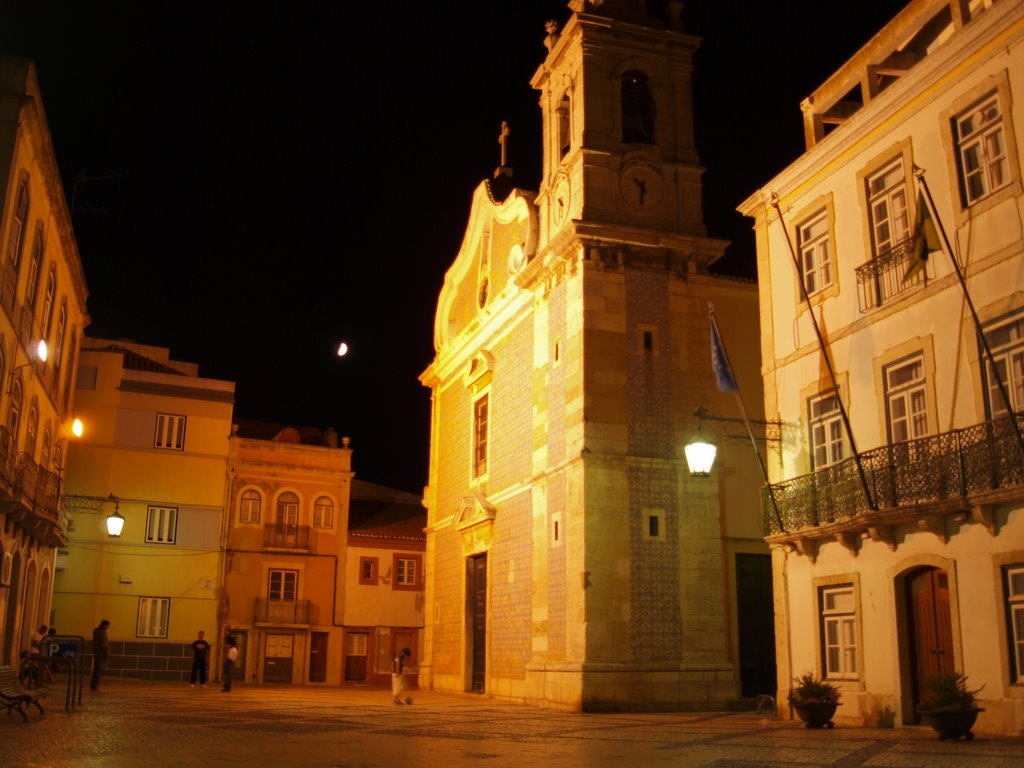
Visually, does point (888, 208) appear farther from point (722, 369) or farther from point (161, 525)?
point (161, 525)

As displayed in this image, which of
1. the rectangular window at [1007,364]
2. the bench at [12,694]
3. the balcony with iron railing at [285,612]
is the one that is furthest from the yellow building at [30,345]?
the rectangular window at [1007,364]

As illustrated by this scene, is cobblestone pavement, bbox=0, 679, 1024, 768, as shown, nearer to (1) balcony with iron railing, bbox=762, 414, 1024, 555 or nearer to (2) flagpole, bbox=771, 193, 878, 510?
(1) balcony with iron railing, bbox=762, 414, 1024, 555

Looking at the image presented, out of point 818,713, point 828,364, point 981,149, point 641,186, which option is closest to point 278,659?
point 641,186

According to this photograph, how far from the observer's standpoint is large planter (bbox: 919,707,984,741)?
11.4 meters

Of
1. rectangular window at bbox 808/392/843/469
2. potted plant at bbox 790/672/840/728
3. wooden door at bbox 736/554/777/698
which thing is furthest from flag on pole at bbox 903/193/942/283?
wooden door at bbox 736/554/777/698

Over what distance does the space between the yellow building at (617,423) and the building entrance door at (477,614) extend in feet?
0.31

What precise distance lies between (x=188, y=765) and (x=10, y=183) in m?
11.8

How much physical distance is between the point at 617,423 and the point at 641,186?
5114 millimetres

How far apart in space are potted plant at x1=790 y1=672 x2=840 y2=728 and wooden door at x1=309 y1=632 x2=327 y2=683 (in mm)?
25002

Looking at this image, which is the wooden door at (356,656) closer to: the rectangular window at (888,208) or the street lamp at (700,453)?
the street lamp at (700,453)

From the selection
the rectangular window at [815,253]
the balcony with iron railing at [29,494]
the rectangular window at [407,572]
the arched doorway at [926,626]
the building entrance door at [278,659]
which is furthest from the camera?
the rectangular window at [407,572]

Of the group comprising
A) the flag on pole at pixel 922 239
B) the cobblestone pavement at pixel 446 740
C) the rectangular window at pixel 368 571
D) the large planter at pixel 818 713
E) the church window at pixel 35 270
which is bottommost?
the cobblestone pavement at pixel 446 740

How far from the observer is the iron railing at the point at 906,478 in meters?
11.7

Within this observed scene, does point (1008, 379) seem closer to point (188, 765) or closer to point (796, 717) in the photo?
point (796, 717)
